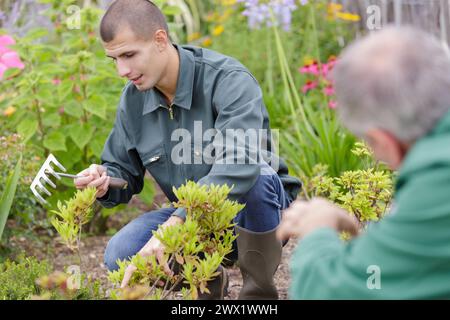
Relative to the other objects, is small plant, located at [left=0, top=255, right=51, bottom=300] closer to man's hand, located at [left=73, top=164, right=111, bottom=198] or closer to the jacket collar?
man's hand, located at [left=73, top=164, right=111, bottom=198]

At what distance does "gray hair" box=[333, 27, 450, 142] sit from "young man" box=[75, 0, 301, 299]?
1.05 metres

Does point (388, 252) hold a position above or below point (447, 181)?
below

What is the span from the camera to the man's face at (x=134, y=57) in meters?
2.79

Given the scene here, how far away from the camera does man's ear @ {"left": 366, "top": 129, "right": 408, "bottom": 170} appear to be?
158 cm

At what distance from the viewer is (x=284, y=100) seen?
5.26 metres

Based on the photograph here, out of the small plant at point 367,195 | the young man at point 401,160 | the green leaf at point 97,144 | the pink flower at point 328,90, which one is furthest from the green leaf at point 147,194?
the young man at point 401,160

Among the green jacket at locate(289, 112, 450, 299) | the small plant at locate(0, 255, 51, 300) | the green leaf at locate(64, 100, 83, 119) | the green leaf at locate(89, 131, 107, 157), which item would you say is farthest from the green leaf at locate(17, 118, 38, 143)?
the green jacket at locate(289, 112, 450, 299)

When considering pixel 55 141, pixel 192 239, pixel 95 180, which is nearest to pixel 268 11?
pixel 55 141

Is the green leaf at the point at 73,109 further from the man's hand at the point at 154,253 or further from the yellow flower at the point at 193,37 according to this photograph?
the yellow flower at the point at 193,37

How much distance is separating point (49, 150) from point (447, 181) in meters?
2.97

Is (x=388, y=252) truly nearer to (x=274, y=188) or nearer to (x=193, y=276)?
(x=193, y=276)

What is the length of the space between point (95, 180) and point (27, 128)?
4.39 feet

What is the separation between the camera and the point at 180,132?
9.82 feet

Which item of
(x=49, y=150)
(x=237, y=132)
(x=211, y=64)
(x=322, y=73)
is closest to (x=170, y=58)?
(x=211, y=64)
